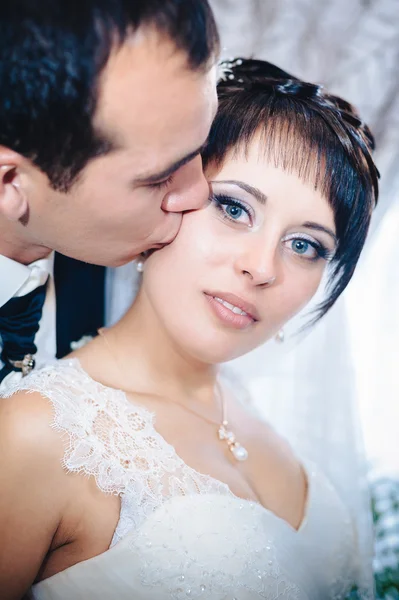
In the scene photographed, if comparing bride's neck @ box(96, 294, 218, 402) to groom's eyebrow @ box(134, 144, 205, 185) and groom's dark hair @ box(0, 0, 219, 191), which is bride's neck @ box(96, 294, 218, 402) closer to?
groom's eyebrow @ box(134, 144, 205, 185)

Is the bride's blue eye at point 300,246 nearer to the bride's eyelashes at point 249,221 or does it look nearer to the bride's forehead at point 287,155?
the bride's eyelashes at point 249,221

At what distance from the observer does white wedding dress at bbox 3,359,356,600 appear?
1.39 metres

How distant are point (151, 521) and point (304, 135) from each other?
1.00 metres

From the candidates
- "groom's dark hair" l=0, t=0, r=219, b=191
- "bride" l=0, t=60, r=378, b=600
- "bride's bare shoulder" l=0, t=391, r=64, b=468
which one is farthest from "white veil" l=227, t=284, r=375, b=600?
"groom's dark hair" l=0, t=0, r=219, b=191

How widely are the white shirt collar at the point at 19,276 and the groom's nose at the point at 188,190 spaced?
0.42m

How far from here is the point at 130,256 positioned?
5.09 feet

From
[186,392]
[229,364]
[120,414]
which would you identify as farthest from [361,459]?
[120,414]

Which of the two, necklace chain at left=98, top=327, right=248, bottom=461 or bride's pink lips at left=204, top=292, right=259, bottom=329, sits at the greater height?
bride's pink lips at left=204, top=292, right=259, bottom=329

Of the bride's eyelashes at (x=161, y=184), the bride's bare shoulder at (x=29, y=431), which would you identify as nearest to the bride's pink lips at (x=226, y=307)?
the bride's eyelashes at (x=161, y=184)

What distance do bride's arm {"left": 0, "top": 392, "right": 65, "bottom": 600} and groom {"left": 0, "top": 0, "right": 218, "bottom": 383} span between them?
409 millimetres

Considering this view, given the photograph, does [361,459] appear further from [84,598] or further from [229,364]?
[84,598]

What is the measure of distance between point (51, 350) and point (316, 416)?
104 centimetres

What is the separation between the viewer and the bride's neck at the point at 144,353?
1682 millimetres

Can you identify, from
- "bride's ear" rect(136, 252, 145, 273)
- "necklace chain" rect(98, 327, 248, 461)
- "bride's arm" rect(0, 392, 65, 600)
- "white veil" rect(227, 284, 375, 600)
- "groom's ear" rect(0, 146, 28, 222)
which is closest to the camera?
"groom's ear" rect(0, 146, 28, 222)
